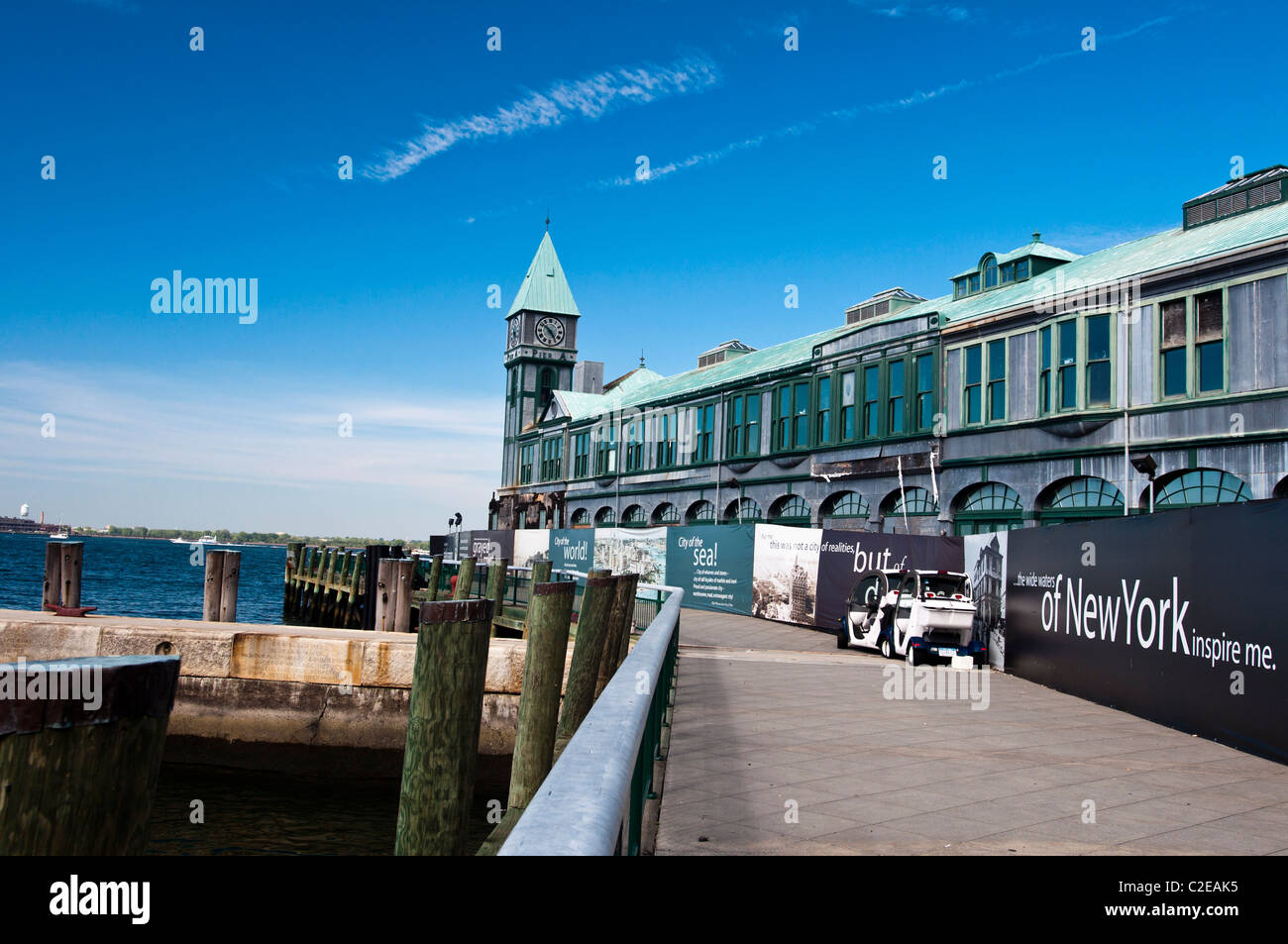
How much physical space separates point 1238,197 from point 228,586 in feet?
83.7

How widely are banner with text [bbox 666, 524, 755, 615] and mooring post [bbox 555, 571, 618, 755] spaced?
1991 centimetres

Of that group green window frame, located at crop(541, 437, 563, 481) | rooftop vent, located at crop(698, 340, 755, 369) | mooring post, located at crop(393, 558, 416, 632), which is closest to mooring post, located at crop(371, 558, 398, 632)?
mooring post, located at crop(393, 558, 416, 632)

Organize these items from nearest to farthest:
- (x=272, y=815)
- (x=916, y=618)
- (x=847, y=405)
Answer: (x=272, y=815) < (x=916, y=618) < (x=847, y=405)

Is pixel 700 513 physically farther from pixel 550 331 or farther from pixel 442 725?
pixel 442 725

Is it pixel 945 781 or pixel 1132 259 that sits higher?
pixel 1132 259

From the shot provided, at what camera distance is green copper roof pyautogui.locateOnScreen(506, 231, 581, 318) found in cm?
7100

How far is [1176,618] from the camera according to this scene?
10.4m

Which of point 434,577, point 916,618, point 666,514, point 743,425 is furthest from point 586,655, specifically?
point 666,514

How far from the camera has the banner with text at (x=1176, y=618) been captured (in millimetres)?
8812

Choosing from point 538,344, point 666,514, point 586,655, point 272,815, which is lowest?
point 272,815

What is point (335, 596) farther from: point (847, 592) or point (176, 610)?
point (847, 592)

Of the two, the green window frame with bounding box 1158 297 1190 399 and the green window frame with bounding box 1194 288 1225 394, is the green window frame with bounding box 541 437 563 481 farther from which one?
the green window frame with bounding box 1194 288 1225 394
